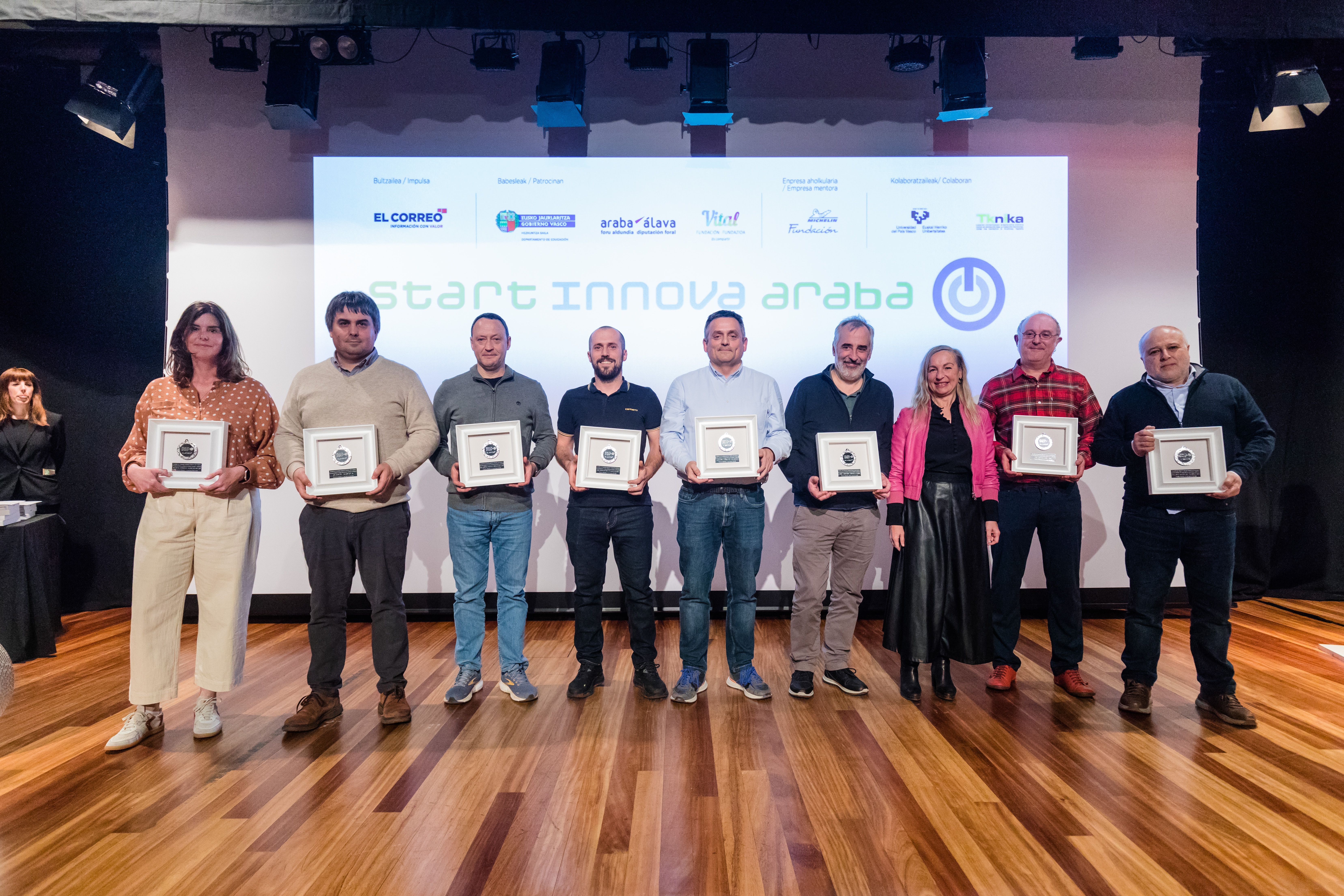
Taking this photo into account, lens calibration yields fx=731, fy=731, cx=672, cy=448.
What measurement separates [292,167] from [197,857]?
14.0ft

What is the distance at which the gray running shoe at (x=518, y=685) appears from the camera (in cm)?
332

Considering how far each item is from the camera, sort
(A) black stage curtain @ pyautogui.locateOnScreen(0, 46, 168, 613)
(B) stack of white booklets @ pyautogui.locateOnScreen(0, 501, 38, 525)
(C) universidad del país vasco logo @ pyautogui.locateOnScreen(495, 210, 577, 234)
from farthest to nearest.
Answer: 1. (A) black stage curtain @ pyautogui.locateOnScreen(0, 46, 168, 613)
2. (C) universidad del país vasco logo @ pyautogui.locateOnScreen(495, 210, 577, 234)
3. (B) stack of white booklets @ pyautogui.locateOnScreen(0, 501, 38, 525)

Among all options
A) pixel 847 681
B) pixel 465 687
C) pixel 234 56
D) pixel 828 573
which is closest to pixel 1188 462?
pixel 828 573

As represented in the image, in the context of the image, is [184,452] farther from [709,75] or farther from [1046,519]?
[1046,519]

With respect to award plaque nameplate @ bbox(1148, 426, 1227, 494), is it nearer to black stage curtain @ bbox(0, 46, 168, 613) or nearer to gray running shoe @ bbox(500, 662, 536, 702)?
gray running shoe @ bbox(500, 662, 536, 702)

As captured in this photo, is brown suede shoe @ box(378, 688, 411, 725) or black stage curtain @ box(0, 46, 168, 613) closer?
brown suede shoe @ box(378, 688, 411, 725)

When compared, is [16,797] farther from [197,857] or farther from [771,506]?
[771,506]

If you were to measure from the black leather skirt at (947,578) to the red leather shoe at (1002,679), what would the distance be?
0.75ft

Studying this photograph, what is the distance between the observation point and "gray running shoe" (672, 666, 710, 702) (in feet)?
10.7

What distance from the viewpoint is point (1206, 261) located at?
5.26 m

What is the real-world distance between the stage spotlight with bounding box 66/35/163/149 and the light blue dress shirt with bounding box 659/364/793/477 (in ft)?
12.4

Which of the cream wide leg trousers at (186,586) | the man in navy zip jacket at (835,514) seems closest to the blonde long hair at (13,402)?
the cream wide leg trousers at (186,586)

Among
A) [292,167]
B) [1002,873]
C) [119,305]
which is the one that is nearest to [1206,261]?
[1002,873]

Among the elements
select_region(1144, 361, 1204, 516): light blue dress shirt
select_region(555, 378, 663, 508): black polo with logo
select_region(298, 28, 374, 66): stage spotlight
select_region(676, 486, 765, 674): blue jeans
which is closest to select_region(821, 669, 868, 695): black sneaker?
select_region(676, 486, 765, 674): blue jeans
